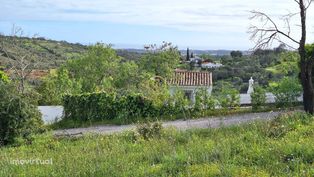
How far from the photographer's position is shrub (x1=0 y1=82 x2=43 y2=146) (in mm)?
11922

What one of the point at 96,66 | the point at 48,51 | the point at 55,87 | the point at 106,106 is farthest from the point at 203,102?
the point at 48,51

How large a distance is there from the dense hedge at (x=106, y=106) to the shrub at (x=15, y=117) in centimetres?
458

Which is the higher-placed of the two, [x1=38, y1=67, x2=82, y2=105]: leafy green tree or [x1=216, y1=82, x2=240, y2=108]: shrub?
[x1=216, y1=82, x2=240, y2=108]: shrub

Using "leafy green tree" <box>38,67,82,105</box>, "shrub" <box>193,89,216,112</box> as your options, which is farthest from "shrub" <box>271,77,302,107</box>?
"leafy green tree" <box>38,67,82,105</box>

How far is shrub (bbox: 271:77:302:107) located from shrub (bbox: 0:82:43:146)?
8848 millimetres

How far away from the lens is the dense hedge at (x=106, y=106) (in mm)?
16875

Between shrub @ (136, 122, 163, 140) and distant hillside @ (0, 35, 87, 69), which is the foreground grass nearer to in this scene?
shrub @ (136, 122, 163, 140)

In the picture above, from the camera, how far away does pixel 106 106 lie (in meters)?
17.1

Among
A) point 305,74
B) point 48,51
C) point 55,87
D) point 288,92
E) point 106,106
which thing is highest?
point 48,51

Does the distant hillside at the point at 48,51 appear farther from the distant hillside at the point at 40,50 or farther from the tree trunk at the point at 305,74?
the tree trunk at the point at 305,74

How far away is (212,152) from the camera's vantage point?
599 centimetres

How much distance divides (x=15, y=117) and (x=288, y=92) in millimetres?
9822

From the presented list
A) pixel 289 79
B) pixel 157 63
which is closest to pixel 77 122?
pixel 289 79

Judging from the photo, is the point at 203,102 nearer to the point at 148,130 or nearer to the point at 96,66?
the point at 148,130
